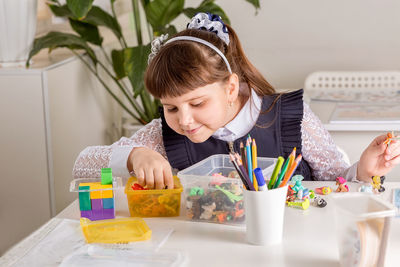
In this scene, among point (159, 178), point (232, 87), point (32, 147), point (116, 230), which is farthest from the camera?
point (32, 147)

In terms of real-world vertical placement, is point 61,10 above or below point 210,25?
above

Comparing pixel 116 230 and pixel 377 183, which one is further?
pixel 377 183

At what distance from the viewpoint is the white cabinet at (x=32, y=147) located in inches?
82.9

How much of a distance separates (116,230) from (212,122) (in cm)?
37

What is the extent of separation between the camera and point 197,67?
4.18 ft

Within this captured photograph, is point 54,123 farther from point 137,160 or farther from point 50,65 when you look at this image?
point 137,160

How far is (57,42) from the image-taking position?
7.48ft

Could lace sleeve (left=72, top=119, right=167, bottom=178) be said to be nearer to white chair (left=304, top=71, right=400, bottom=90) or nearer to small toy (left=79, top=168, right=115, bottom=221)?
small toy (left=79, top=168, right=115, bottom=221)

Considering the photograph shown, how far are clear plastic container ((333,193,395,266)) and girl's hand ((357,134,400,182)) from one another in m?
0.44

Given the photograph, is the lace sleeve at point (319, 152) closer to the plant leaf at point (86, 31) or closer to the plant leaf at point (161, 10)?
the plant leaf at point (161, 10)

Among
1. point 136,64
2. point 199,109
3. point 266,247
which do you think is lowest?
point 266,247

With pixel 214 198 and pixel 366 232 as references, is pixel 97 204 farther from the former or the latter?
pixel 366 232

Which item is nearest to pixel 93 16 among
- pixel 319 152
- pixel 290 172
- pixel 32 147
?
pixel 32 147

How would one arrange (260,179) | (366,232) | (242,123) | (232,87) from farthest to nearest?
(242,123) → (232,87) → (260,179) → (366,232)
